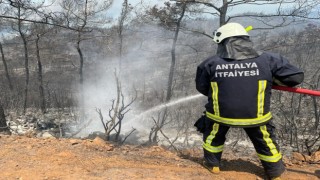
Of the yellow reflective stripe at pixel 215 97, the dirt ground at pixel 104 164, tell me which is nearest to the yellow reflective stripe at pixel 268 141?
the dirt ground at pixel 104 164

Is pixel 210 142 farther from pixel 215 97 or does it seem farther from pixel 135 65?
pixel 135 65

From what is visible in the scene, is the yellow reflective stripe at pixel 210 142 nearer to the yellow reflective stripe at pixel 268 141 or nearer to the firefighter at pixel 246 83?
the firefighter at pixel 246 83

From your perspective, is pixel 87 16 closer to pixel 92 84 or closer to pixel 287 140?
pixel 92 84

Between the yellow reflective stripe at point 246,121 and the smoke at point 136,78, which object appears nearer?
the yellow reflective stripe at point 246,121

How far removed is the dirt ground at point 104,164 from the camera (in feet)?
10.2

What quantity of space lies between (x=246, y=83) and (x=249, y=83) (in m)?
0.03

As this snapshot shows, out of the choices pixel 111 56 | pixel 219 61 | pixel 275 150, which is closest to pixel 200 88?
pixel 219 61

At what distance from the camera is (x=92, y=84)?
2636 centimetres

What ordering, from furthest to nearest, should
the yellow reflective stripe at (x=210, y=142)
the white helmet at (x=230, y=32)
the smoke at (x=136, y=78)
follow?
the smoke at (x=136, y=78) < the yellow reflective stripe at (x=210, y=142) < the white helmet at (x=230, y=32)

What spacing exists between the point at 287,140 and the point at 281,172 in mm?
4449

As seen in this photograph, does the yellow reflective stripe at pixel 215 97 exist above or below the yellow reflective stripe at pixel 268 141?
above

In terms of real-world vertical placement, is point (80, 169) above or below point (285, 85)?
below

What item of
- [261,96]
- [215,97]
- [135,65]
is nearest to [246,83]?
[261,96]

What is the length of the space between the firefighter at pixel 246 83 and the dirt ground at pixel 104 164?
1.36ft
